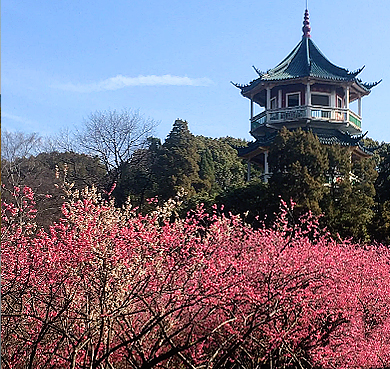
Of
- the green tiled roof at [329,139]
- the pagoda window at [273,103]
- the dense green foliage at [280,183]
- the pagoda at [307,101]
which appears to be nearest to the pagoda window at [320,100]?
the pagoda at [307,101]

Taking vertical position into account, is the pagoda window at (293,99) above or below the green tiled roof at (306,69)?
below

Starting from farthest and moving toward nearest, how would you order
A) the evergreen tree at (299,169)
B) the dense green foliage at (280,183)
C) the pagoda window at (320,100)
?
the pagoda window at (320,100)
the evergreen tree at (299,169)
the dense green foliage at (280,183)

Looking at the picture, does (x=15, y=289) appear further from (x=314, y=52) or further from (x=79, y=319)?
(x=314, y=52)

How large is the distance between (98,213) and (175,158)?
58.1ft

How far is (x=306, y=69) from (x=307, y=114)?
1.95 metres

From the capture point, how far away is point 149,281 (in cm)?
536

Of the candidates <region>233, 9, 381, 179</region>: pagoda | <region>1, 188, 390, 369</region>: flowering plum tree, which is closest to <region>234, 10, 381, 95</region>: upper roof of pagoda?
<region>233, 9, 381, 179</region>: pagoda

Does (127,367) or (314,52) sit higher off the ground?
(314,52)

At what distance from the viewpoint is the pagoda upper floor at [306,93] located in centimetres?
2052

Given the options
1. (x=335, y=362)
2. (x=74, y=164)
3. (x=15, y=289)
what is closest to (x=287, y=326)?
(x=335, y=362)

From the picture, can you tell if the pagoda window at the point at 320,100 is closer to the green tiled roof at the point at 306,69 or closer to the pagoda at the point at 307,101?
the pagoda at the point at 307,101

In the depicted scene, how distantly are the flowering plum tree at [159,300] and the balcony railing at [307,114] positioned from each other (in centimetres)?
1350

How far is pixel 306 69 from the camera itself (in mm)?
21031

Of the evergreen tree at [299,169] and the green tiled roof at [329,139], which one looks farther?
the green tiled roof at [329,139]
